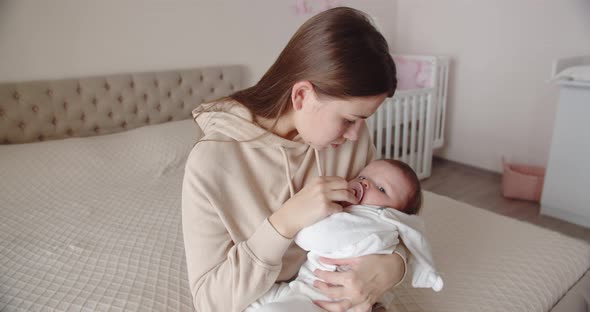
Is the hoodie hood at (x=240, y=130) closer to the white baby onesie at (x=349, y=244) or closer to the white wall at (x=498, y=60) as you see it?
the white baby onesie at (x=349, y=244)

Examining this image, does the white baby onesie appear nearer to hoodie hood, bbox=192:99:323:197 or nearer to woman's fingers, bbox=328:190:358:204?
woman's fingers, bbox=328:190:358:204

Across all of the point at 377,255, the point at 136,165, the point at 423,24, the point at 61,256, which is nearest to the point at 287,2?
the point at 423,24

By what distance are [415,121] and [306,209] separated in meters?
2.60

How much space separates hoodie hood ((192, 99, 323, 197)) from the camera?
933mm

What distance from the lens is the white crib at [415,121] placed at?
9.79 feet

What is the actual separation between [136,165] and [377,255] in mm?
1624

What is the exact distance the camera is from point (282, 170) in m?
0.99

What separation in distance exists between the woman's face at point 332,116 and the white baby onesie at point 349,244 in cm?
18

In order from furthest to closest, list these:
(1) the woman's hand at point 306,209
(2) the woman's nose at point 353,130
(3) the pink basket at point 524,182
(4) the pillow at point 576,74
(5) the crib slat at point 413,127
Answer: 1. (5) the crib slat at point 413,127
2. (3) the pink basket at point 524,182
3. (4) the pillow at point 576,74
4. (2) the woman's nose at point 353,130
5. (1) the woman's hand at point 306,209

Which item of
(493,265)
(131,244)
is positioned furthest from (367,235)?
(131,244)

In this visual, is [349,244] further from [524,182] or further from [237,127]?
[524,182]

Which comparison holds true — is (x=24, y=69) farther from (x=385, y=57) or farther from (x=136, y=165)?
(x=385, y=57)

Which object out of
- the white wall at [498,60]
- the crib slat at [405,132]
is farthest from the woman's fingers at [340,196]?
the white wall at [498,60]

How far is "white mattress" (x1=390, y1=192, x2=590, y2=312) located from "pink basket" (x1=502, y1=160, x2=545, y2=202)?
1610 millimetres
